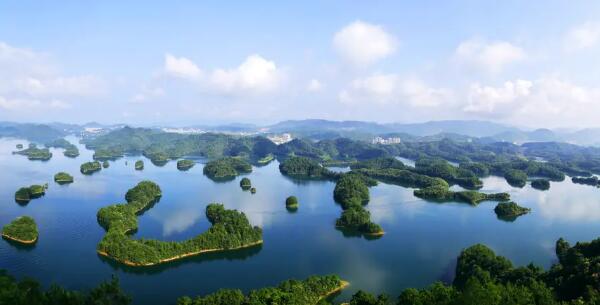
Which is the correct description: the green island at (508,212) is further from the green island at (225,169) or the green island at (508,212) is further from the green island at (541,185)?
the green island at (225,169)

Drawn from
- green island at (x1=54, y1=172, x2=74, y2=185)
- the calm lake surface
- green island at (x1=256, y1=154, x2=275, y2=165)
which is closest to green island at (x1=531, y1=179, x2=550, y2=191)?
the calm lake surface

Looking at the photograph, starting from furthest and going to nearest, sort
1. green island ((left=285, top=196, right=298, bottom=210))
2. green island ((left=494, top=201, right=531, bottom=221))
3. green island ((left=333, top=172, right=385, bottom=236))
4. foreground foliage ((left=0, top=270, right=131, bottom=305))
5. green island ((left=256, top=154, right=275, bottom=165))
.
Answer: green island ((left=256, top=154, right=275, bottom=165)) → green island ((left=285, top=196, right=298, bottom=210)) → green island ((left=494, top=201, right=531, bottom=221)) → green island ((left=333, top=172, right=385, bottom=236)) → foreground foliage ((left=0, top=270, right=131, bottom=305))

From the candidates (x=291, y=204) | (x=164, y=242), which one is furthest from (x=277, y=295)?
(x=291, y=204)

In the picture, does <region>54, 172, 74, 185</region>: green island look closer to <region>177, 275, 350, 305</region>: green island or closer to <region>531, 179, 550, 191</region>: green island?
<region>177, 275, 350, 305</region>: green island

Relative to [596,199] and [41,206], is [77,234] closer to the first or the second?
[41,206]

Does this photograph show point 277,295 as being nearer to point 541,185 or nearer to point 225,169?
point 225,169

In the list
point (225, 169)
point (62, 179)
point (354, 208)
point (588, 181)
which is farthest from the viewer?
point (588, 181)
